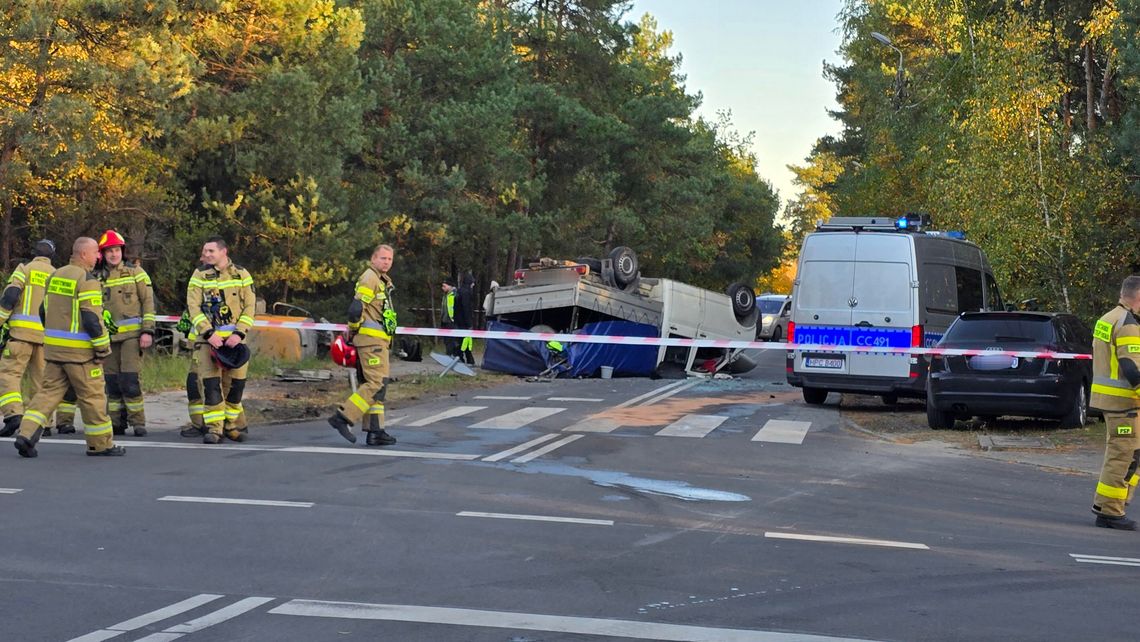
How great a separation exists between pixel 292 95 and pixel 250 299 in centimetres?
1515

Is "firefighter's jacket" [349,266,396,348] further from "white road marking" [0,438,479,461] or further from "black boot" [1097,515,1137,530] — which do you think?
"black boot" [1097,515,1137,530]

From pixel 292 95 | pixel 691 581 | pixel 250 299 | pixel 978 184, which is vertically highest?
pixel 292 95

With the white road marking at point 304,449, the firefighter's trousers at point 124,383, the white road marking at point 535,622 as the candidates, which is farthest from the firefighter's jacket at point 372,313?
the white road marking at point 535,622

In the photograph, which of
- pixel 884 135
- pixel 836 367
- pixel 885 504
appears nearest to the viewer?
pixel 885 504

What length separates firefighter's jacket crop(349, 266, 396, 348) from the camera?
12203 millimetres

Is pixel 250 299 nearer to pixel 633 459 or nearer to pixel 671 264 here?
pixel 633 459

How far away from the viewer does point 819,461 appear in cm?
1254

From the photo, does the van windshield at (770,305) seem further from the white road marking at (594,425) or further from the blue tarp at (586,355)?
the white road marking at (594,425)

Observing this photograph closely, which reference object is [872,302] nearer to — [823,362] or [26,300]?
[823,362]

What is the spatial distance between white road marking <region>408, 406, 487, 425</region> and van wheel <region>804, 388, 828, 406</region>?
4.81 metres

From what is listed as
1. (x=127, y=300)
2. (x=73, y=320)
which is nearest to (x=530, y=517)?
(x=73, y=320)

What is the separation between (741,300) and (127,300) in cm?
1582

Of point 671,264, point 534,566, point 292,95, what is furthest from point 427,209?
point 671,264

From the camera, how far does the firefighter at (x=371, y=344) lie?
1229 centimetres
